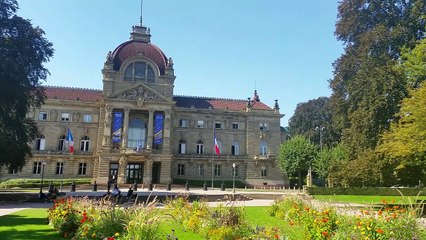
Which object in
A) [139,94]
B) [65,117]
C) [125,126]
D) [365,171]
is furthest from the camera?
[65,117]

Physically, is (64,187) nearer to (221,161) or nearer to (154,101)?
(154,101)

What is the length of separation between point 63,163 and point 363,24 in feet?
162

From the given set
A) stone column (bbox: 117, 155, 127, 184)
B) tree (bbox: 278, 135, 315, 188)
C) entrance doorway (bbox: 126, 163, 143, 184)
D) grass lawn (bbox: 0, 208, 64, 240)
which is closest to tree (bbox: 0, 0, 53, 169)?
grass lawn (bbox: 0, 208, 64, 240)

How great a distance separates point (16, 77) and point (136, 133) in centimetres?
3253

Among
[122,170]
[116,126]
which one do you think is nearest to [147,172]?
[122,170]

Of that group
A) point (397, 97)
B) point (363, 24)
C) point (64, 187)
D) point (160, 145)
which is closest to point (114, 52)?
point (160, 145)

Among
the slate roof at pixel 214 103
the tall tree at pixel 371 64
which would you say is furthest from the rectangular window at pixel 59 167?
the tall tree at pixel 371 64

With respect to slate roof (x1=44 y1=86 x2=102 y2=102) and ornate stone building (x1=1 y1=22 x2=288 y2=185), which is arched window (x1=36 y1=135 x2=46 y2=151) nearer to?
ornate stone building (x1=1 y1=22 x2=288 y2=185)

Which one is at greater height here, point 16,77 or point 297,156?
point 16,77

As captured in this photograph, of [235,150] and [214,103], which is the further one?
[214,103]

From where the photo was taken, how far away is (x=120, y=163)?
5516 cm

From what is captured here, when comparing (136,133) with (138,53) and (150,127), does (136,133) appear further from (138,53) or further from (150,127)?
(138,53)

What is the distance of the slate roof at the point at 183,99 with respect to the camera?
62069mm

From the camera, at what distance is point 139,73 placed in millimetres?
60031
